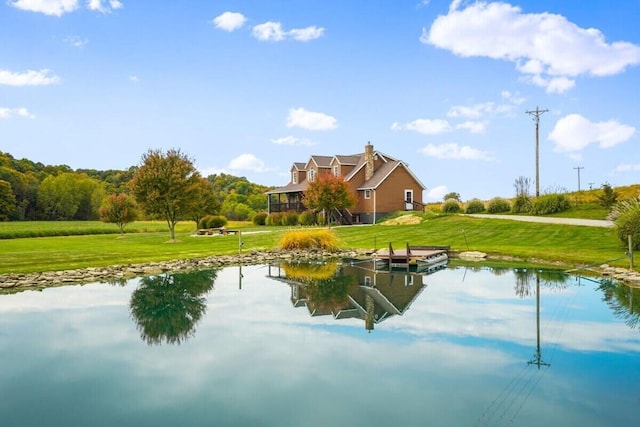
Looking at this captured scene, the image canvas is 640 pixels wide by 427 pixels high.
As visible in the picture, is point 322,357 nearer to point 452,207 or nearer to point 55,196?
point 452,207

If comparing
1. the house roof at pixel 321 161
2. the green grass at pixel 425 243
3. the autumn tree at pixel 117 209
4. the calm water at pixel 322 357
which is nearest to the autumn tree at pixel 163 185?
the green grass at pixel 425 243

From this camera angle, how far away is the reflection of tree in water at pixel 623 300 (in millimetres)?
11992

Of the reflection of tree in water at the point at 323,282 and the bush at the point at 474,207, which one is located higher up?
the bush at the point at 474,207

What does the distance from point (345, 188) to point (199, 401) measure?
32779 mm

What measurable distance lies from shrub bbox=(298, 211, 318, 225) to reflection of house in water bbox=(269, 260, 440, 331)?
22.6 metres

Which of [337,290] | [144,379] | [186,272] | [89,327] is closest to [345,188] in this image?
[186,272]

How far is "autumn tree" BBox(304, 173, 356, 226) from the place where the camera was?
38.5m

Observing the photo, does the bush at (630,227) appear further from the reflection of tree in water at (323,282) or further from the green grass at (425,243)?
the reflection of tree in water at (323,282)

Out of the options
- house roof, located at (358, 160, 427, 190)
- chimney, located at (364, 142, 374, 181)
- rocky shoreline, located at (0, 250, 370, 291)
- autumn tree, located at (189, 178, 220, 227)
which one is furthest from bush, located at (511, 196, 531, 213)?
autumn tree, located at (189, 178, 220, 227)

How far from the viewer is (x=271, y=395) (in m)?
7.38

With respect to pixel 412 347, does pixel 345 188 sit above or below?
A: above

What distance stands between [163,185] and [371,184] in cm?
1991

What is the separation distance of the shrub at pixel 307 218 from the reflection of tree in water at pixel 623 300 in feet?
97.9

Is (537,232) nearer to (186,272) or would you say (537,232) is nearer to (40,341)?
(186,272)
